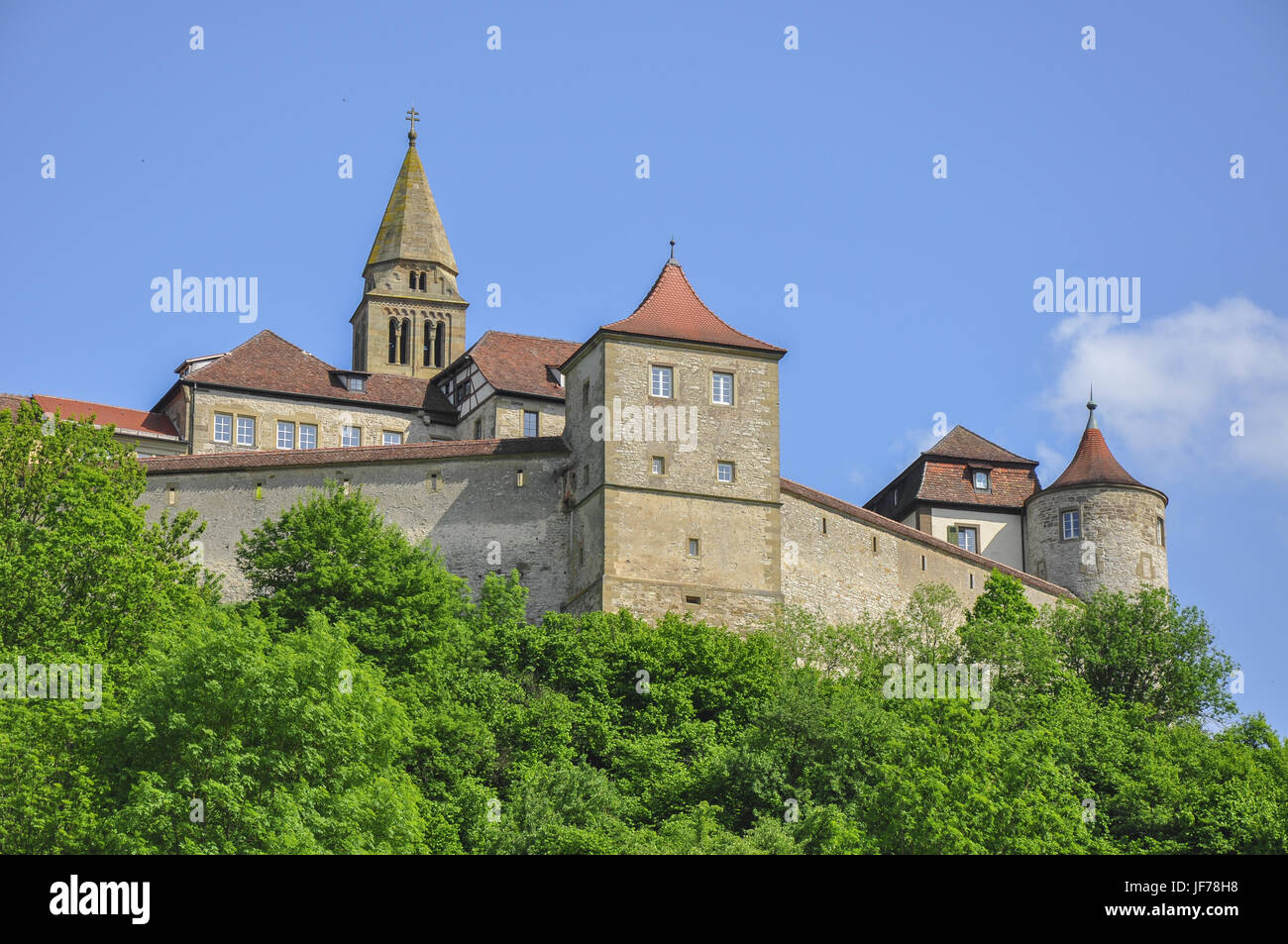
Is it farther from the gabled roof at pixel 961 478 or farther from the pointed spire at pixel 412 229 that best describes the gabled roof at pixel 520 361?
the pointed spire at pixel 412 229

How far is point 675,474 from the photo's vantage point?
50094mm

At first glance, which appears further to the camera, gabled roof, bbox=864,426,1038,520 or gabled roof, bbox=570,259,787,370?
gabled roof, bbox=864,426,1038,520

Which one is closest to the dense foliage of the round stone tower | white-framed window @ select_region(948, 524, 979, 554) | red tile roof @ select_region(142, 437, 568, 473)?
red tile roof @ select_region(142, 437, 568, 473)

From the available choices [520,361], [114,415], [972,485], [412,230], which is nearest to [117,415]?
[114,415]

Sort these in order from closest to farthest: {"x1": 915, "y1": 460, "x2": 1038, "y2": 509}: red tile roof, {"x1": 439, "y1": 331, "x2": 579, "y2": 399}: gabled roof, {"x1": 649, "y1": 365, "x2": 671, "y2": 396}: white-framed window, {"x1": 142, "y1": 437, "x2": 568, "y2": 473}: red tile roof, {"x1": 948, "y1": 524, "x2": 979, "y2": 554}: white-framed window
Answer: {"x1": 142, "y1": 437, "x2": 568, "y2": 473}: red tile roof
{"x1": 649, "y1": 365, "x2": 671, "y2": 396}: white-framed window
{"x1": 439, "y1": 331, "x2": 579, "y2": 399}: gabled roof
{"x1": 948, "y1": 524, "x2": 979, "y2": 554}: white-framed window
{"x1": 915, "y1": 460, "x2": 1038, "y2": 509}: red tile roof

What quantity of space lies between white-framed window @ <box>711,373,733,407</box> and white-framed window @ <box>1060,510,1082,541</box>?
1582 cm

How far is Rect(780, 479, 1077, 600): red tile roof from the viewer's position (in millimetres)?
52812

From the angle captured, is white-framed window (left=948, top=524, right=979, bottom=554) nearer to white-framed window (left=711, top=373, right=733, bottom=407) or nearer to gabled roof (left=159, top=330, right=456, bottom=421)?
white-framed window (left=711, top=373, right=733, bottom=407)

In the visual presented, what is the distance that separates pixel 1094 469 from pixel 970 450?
16.7 feet

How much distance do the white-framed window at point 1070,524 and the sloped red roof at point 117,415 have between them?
29.4 metres

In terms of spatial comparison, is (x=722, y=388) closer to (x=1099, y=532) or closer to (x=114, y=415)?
(x=1099, y=532)
